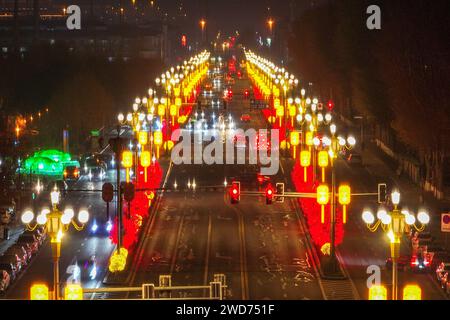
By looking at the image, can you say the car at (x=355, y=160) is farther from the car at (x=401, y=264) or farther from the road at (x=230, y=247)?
the car at (x=401, y=264)

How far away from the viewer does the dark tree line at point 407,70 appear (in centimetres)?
7306

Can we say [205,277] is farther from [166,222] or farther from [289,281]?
[166,222]

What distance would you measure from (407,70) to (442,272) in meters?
30.5

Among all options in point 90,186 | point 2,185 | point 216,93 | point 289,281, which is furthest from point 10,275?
point 216,93

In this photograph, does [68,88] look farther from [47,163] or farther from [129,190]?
[129,190]

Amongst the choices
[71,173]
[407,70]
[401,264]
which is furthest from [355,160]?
[401,264]

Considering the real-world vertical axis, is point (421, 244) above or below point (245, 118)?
below

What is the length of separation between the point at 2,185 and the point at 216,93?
4383 inches

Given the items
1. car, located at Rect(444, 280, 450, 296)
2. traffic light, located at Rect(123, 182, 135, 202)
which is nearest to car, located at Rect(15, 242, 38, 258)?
traffic light, located at Rect(123, 182, 135, 202)

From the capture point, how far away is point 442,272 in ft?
158

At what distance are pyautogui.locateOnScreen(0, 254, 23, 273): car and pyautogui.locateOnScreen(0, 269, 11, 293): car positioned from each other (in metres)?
2.17

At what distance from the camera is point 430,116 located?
2864 inches

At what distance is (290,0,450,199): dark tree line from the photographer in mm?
73062

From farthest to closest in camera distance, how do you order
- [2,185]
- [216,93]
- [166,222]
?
[216,93] < [2,185] < [166,222]
